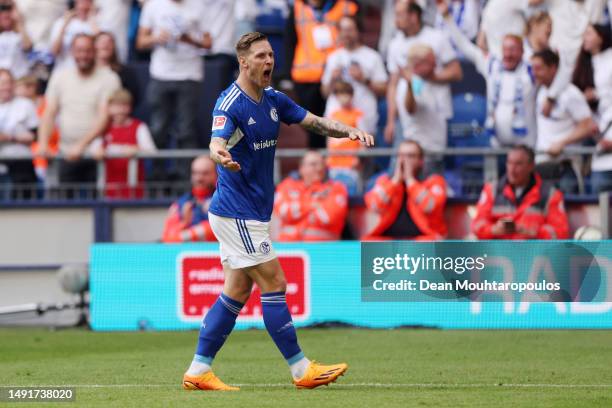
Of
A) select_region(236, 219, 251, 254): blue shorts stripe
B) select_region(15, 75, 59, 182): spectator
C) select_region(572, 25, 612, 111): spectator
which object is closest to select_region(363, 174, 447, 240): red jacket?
select_region(572, 25, 612, 111): spectator

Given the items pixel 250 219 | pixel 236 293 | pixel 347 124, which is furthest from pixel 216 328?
pixel 347 124

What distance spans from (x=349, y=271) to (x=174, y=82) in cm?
348

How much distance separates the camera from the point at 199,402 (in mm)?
Result: 7703

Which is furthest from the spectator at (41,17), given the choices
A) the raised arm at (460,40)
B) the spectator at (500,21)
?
the spectator at (500,21)

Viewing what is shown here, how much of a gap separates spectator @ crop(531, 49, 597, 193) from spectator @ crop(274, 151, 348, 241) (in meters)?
2.19

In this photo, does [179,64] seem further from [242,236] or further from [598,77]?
[242,236]

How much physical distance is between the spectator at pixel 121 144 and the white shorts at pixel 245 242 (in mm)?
7098

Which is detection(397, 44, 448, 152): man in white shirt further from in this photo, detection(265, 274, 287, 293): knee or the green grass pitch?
detection(265, 274, 287, 293): knee

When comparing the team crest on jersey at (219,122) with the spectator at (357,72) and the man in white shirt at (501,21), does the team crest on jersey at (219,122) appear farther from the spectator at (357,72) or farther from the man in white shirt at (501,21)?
the man in white shirt at (501,21)

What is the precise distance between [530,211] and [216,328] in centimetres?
588

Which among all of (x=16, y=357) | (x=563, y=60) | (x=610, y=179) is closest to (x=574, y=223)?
(x=610, y=179)

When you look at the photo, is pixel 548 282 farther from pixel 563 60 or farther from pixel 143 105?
pixel 143 105

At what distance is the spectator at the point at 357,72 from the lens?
49.4 ft

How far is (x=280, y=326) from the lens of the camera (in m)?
8.42
